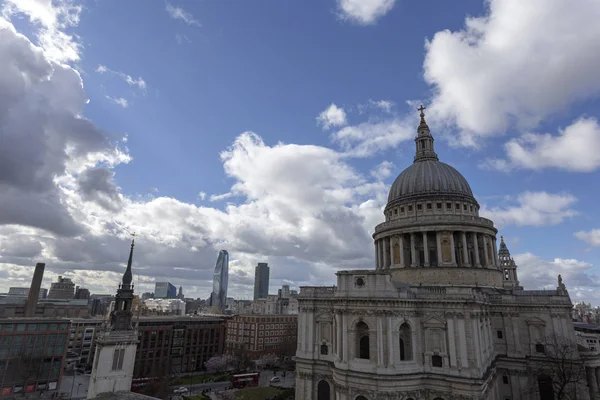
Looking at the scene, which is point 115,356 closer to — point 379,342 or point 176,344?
point 379,342

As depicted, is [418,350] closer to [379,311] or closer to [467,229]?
[379,311]

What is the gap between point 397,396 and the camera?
121 ft

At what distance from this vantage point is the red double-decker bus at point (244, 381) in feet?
225

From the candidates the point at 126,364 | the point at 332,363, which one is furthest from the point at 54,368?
the point at 332,363

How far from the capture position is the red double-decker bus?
68.6 meters

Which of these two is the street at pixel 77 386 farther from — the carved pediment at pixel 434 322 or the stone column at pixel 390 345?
the carved pediment at pixel 434 322

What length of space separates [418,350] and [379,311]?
232 inches

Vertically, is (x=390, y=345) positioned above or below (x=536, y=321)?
below

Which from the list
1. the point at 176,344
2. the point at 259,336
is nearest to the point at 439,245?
the point at 259,336

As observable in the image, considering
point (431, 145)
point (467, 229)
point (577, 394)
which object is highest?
point (431, 145)

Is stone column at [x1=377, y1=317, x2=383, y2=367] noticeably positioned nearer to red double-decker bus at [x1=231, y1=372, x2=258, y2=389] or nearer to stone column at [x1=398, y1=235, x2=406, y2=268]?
stone column at [x1=398, y1=235, x2=406, y2=268]

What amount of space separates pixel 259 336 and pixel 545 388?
69.8 meters

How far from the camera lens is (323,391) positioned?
44.7m

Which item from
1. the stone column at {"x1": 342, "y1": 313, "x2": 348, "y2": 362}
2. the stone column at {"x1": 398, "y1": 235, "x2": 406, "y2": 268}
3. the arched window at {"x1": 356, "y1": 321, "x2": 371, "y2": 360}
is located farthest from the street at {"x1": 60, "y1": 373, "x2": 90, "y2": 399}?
the stone column at {"x1": 398, "y1": 235, "x2": 406, "y2": 268}
